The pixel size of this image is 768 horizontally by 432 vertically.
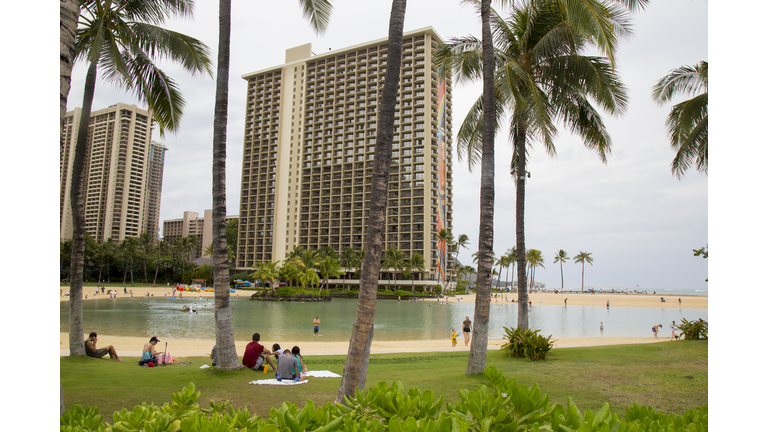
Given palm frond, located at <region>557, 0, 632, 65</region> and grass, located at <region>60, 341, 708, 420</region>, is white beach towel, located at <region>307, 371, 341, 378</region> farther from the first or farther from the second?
palm frond, located at <region>557, 0, 632, 65</region>

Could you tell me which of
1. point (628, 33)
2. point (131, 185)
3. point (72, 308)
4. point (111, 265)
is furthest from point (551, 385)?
point (111, 265)

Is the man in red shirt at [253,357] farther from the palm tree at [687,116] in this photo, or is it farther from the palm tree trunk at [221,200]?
the palm tree at [687,116]

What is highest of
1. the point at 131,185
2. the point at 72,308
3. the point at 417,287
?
the point at 131,185

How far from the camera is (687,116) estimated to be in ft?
39.4

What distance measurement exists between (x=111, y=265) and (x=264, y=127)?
152 feet

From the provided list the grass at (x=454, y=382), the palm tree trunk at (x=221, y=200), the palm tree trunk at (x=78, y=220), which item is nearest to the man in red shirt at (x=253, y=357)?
the grass at (x=454, y=382)

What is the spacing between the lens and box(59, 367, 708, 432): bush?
2.10m

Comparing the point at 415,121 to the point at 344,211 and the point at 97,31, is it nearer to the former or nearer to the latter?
the point at 344,211

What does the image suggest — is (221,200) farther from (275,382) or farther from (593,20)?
(593,20)

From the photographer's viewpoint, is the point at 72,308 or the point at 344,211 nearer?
the point at 72,308

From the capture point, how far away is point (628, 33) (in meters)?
9.25

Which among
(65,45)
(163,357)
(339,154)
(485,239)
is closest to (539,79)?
(485,239)

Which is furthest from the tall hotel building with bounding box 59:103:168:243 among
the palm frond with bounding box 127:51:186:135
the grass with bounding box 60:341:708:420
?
the grass with bounding box 60:341:708:420

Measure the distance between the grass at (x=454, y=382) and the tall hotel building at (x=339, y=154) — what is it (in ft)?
236
